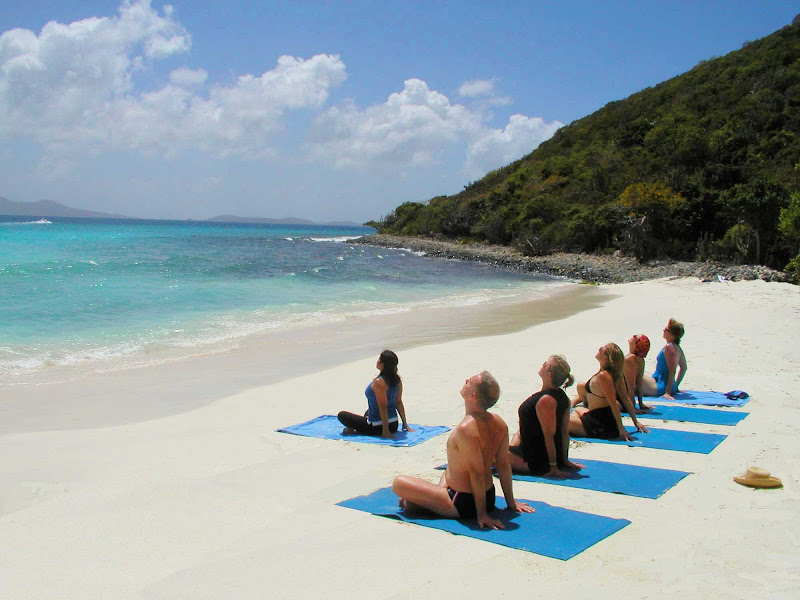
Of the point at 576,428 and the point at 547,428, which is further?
the point at 576,428

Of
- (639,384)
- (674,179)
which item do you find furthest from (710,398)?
(674,179)

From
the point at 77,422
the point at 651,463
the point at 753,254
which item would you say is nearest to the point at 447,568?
the point at 651,463

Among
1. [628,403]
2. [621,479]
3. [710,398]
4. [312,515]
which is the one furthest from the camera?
[710,398]

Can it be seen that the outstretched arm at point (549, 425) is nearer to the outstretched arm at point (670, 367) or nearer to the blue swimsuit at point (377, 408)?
the blue swimsuit at point (377, 408)

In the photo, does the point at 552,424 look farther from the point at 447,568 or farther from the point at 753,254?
the point at 753,254

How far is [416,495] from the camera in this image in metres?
4.54

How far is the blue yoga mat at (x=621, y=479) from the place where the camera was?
4.93m

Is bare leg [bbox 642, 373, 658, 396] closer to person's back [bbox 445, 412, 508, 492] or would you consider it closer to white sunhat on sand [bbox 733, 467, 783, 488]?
white sunhat on sand [bbox 733, 467, 783, 488]

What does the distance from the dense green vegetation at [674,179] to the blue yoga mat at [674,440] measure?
18.9m

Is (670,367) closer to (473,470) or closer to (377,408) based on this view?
(377,408)

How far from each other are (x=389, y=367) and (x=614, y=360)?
235 cm

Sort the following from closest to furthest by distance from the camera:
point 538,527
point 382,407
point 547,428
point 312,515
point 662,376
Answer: point 538,527
point 312,515
point 547,428
point 382,407
point 662,376

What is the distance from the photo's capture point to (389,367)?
22.9 ft

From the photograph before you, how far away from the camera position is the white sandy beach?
3588mm
